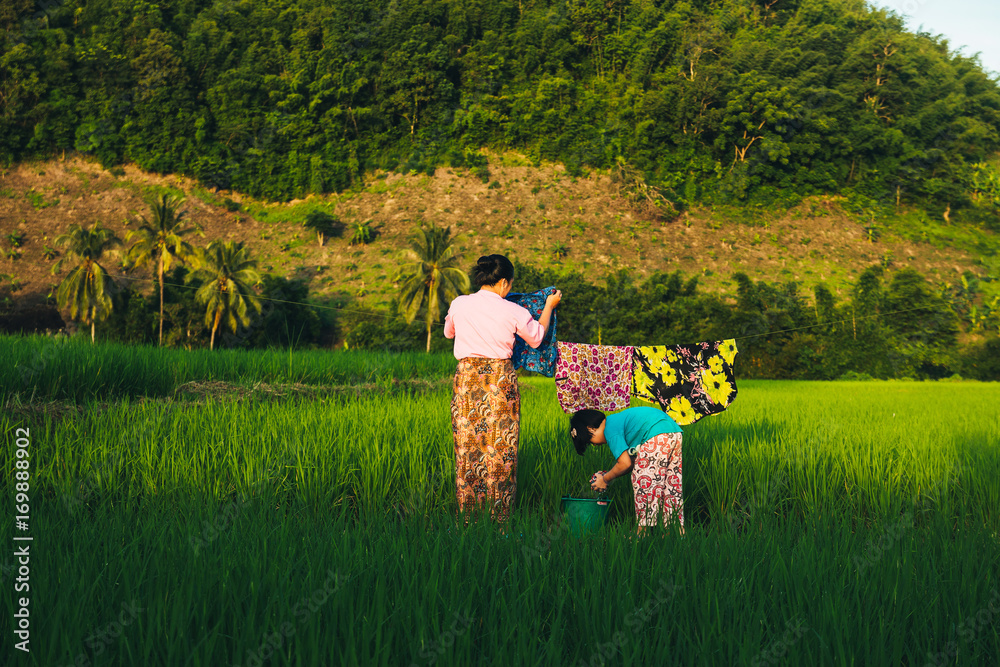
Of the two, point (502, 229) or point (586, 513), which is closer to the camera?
point (586, 513)

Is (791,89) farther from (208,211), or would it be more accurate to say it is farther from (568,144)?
(208,211)

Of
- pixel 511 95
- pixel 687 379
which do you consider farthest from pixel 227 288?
pixel 511 95

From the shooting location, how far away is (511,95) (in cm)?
7038

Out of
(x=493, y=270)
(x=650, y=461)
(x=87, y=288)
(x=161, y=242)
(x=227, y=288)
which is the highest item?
(x=161, y=242)

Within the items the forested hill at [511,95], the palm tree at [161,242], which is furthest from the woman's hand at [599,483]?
the forested hill at [511,95]

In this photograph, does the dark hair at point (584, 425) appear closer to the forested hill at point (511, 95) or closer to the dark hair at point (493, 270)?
the dark hair at point (493, 270)

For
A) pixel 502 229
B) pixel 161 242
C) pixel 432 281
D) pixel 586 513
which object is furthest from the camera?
pixel 502 229

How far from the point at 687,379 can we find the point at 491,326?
1577mm

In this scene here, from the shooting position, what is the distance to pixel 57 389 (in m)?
7.17

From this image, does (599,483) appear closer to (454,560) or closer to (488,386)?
(488,386)

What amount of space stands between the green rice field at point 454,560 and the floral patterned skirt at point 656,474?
0.31 metres

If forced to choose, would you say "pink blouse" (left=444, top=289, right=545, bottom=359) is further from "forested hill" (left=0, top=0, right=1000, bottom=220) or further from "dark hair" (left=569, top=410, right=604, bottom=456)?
"forested hill" (left=0, top=0, right=1000, bottom=220)

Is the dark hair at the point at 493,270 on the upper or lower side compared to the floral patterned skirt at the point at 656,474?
upper

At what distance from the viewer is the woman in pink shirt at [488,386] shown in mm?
3428
